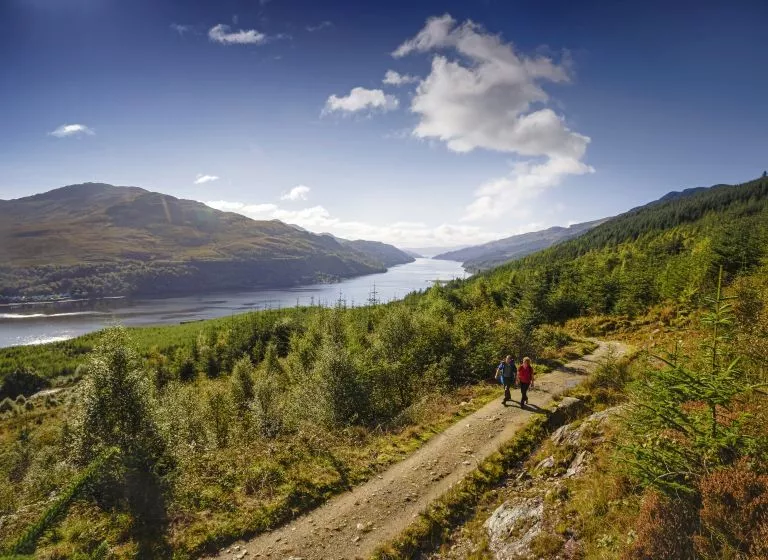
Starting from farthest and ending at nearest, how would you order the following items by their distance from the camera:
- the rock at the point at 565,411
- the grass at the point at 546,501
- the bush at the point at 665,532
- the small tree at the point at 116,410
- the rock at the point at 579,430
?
the rock at the point at 565,411
the small tree at the point at 116,410
the rock at the point at 579,430
the grass at the point at 546,501
the bush at the point at 665,532

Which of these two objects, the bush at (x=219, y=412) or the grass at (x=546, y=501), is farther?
the bush at (x=219, y=412)

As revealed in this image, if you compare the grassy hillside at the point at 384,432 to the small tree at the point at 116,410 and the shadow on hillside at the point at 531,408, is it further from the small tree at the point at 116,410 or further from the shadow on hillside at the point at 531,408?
the shadow on hillside at the point at 531,408

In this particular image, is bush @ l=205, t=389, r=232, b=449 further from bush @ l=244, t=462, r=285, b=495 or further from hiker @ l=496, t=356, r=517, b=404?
hiker @ l=496, t=356, r=517, b=404

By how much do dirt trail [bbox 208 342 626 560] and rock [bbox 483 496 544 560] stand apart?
2.20 meters

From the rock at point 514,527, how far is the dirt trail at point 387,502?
86.7 inches

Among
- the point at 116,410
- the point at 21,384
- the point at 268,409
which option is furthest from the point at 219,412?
the point at 21,384

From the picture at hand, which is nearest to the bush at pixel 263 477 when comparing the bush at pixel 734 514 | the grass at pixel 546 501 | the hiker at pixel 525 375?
the grass at pixel 546 501

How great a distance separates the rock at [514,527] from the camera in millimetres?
9539

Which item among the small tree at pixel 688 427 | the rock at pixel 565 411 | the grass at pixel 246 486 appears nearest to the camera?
the small tree at pixel 688 427

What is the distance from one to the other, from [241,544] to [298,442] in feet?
17.7

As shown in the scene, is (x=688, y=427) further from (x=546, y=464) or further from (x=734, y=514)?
(x=546, y=464)

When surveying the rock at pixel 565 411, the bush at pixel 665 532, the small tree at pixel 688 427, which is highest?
the small tree at pixel 688 427

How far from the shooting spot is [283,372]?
52.0 metres

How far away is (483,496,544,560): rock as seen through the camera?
9539 mm
